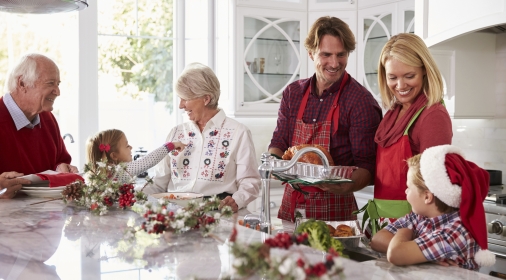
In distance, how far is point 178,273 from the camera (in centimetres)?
128

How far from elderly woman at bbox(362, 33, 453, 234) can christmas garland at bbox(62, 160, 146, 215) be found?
2.80 ft

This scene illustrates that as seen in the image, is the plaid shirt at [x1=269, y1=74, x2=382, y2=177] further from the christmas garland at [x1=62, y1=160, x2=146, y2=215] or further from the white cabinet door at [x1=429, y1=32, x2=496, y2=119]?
the white cabinet door at [x1=429, y1=32, x2=496, y2=119]

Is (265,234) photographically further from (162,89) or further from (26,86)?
(162,89)

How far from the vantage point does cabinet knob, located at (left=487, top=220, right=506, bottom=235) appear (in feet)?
9.96

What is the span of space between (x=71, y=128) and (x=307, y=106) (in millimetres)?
2444

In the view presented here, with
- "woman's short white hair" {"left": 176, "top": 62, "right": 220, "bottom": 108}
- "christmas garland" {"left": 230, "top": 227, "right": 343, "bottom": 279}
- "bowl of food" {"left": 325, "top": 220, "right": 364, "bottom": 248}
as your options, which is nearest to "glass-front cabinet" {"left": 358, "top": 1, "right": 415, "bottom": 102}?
"woman's short white hair" {"left": 176, "top": 62, "right": 220, "bottom": 108}

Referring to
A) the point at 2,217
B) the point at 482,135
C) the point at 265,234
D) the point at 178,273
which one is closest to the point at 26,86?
the point at 2,217

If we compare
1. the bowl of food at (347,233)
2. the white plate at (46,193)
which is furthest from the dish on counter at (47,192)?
the bowl of food at (347,233)

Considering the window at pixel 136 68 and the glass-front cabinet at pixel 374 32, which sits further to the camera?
the window at pixel 136 68

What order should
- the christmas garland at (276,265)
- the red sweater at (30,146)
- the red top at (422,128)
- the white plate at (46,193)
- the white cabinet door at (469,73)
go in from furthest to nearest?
the white cabinet door at (469,73) < the red sweater at (30,146) < the white plate at (46,193) < the red top at (422,128) < the christmas garland at (276,265)

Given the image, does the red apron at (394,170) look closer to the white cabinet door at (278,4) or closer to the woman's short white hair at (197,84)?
the woman's short white hair at (197,84)

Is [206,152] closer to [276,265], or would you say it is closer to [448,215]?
[448,215]

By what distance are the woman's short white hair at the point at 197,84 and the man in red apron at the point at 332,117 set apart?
37 cm

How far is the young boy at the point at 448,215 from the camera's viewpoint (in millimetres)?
1511
